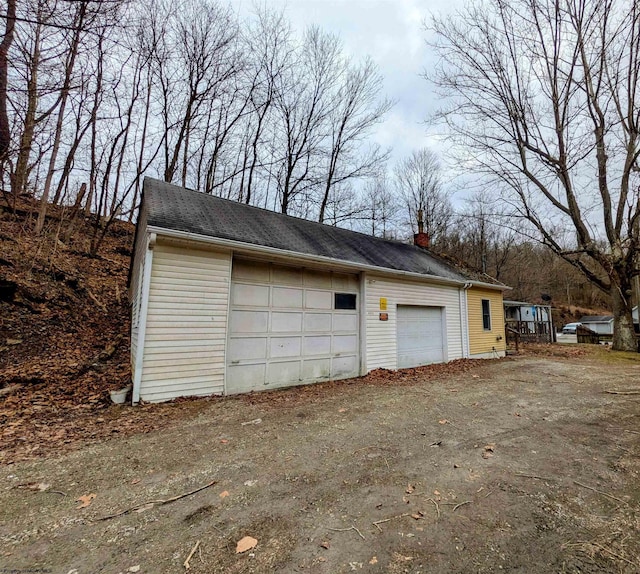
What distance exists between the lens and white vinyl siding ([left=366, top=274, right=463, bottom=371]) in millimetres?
8000

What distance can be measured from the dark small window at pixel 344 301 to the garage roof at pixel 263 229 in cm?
88

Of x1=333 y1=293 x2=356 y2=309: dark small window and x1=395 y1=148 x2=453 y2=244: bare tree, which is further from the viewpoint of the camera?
x1=395 y1=148 x2=453 y2=244: bare tree

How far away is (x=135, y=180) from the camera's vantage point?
12.6 meters

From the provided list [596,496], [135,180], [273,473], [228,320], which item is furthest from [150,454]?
[135,180]

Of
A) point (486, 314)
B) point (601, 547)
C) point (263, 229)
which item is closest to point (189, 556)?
point (601, 547)

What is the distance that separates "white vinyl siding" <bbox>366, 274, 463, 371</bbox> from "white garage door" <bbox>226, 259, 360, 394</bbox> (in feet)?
1.38

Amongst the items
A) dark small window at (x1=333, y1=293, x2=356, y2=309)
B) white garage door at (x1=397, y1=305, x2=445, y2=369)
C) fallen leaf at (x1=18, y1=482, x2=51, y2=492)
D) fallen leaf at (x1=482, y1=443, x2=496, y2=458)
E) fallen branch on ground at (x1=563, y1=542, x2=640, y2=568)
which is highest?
dark small window at (x1=333, y1=293, x2=356, y2=309)

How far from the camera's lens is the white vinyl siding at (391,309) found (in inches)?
315

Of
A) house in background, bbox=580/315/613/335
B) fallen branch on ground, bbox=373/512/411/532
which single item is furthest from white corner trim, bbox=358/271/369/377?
house in background, bbox=580/315/613/335

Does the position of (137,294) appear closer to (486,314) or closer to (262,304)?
(262,304)

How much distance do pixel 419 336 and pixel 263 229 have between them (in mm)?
5620

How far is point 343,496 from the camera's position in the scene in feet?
8.39

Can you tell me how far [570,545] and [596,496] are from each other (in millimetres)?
851

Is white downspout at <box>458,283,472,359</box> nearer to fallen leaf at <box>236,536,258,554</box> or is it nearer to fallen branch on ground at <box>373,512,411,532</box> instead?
fallen branch on ground at <box>373,512,411,532</box>
